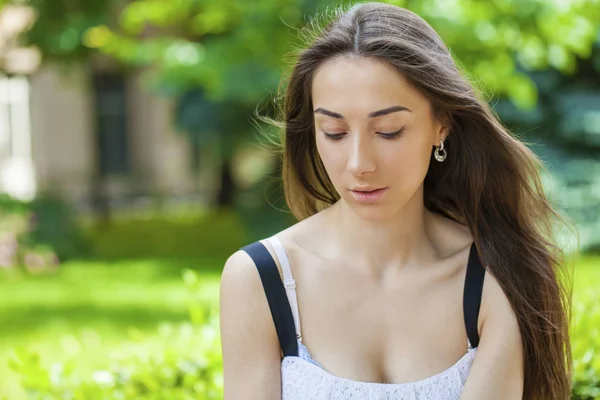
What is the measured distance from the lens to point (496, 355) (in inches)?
84.5

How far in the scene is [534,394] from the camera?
231cm

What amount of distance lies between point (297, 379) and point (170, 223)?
16.0m

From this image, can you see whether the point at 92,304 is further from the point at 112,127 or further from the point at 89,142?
the point at 112,127

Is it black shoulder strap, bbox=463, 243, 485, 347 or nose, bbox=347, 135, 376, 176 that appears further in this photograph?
black shoulder strap, bbox=463, 243, 485, 347

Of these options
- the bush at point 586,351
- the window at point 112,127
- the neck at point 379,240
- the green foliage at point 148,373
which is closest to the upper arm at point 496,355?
the neck at point 379,240

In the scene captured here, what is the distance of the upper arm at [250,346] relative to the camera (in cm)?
214

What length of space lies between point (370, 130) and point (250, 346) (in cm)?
55

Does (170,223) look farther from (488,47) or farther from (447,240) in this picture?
(447,240)

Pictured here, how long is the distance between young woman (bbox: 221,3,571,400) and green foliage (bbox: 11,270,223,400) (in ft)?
2.53

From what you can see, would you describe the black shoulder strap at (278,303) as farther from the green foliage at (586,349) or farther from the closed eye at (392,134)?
the green foliage at (586,349)

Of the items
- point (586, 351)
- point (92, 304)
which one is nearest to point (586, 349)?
point (586, 351)

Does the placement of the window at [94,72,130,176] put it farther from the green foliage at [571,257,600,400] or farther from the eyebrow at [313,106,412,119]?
the eyebrow at [313,106,412,119]

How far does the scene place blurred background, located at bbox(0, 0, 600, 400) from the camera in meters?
3.31

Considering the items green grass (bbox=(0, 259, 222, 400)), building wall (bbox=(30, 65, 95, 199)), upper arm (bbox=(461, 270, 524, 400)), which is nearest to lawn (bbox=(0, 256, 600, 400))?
green grass (bbox=(0, 259, 222, 400))
